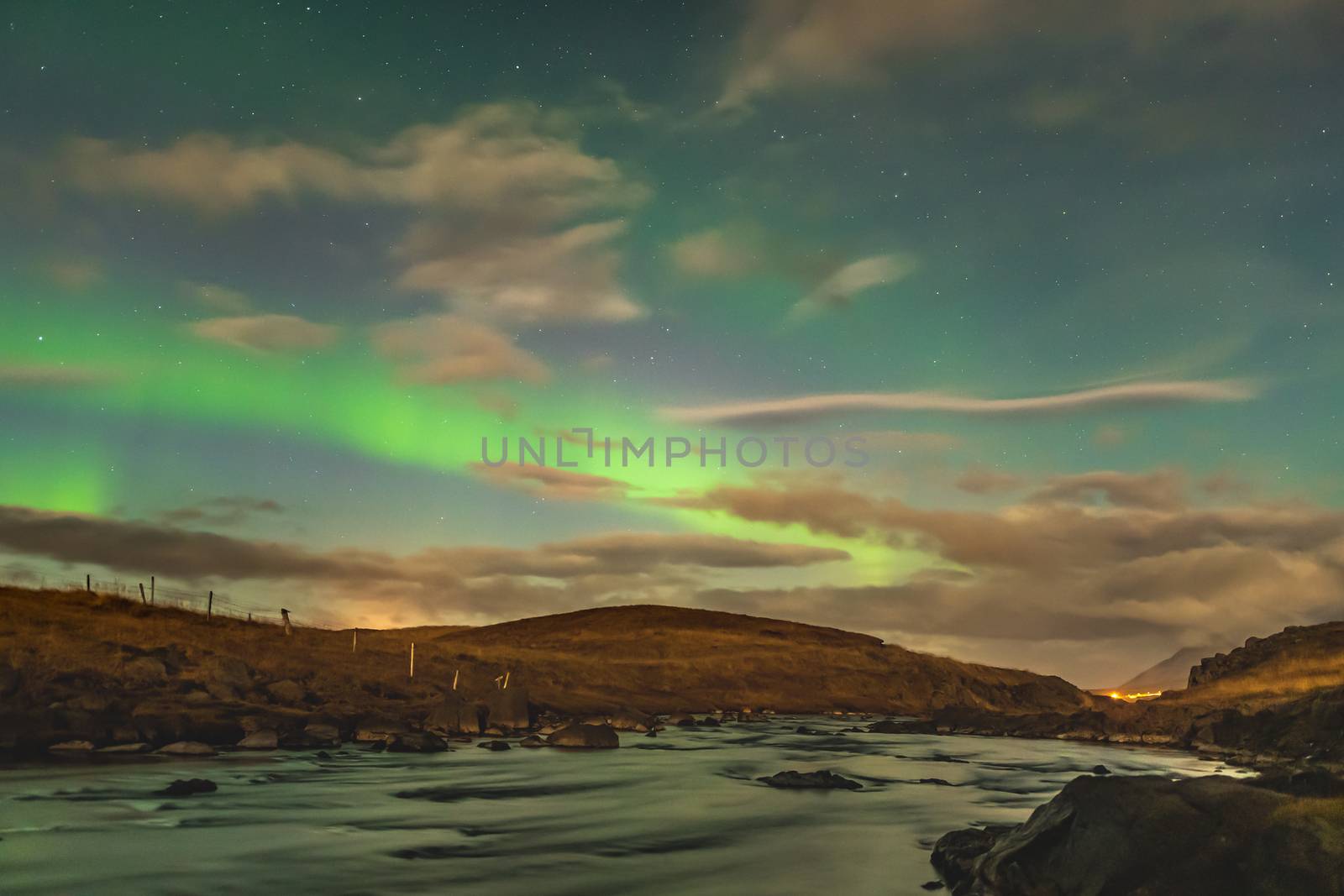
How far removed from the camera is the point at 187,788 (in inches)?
1202

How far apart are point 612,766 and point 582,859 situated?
21557 millimetres

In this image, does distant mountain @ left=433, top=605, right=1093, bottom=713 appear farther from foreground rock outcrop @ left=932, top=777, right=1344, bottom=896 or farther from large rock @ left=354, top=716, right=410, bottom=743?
foreground rock outcrop @ left=932, top=777, right=1344, bottom=896

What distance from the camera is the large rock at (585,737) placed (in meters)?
53.3

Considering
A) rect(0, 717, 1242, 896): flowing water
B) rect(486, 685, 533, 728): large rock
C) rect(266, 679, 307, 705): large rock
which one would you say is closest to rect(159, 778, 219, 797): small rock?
rect(0, 717, 1242, 896): flowing water

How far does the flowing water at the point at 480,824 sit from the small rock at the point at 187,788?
0.56 metres

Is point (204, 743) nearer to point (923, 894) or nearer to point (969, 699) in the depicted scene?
point (923, 894)

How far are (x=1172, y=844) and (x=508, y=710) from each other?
52.1 m

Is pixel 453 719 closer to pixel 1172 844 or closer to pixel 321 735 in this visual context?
pixel 321 735

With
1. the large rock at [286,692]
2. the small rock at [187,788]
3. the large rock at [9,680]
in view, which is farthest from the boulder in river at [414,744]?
the large rock at [9,680]

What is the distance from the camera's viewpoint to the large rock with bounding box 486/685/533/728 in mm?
61781

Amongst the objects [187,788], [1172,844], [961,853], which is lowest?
[187,788]

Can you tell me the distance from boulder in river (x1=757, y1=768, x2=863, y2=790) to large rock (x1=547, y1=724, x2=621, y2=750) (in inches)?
639

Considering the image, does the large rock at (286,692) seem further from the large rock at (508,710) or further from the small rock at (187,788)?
the small rock at (187,788)

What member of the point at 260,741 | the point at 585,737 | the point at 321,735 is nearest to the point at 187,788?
the point at 260,741
